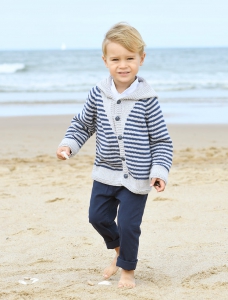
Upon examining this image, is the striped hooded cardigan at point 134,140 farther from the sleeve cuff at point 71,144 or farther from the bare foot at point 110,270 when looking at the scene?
the bare foot at point 110,270

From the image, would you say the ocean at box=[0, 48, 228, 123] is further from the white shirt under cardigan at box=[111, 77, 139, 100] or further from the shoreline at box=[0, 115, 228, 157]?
the white shirt under cardigan at box=[111, 77, 139, 100]

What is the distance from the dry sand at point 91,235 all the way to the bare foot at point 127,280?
6 cm

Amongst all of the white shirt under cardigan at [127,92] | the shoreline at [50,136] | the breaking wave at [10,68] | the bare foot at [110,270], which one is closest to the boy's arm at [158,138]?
the white shirt under cardigan at [127,92]

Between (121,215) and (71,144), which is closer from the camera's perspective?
(121,215)

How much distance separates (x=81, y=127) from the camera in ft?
11.0

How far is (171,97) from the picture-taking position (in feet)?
55.8

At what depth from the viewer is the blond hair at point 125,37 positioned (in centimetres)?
301

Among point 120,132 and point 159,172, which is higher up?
point 120,132

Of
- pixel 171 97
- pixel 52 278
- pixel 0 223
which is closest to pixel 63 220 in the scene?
pixel 0 223

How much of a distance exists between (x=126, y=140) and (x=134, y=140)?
1.8 inches

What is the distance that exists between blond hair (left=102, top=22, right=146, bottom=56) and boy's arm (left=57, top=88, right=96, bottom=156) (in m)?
0.36

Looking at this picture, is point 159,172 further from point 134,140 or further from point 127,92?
point 127,92

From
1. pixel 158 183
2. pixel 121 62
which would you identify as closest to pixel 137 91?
pixel 121 62

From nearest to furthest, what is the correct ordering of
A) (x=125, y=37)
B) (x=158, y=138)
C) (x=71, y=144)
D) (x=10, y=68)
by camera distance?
(x=125, y=37) < (x=158, y=138) < (x=71, y=144) < (x=10, y=68)
